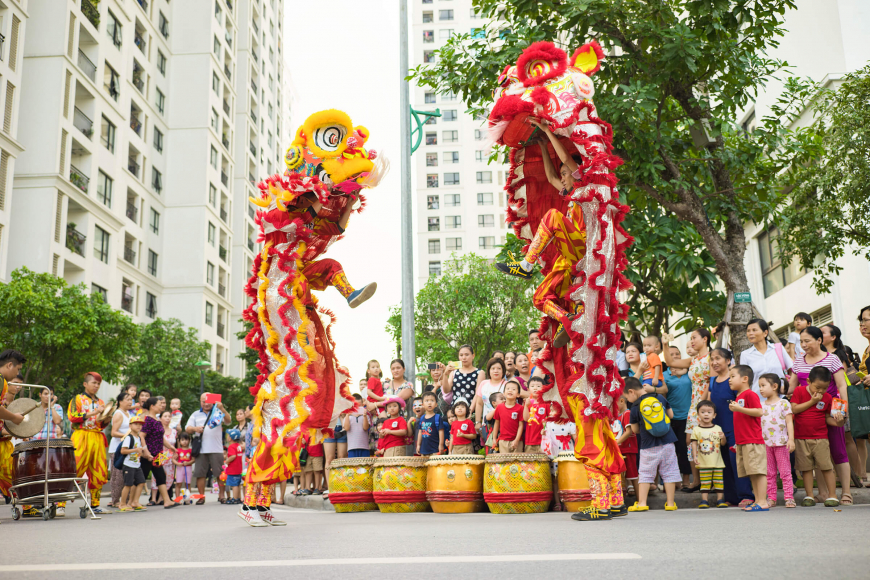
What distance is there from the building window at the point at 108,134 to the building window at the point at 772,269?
89.7 feet

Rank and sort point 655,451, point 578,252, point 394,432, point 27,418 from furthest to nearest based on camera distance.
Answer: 1. point 394,432
2. point 27,418
3. point 655,451
4. point 578,252

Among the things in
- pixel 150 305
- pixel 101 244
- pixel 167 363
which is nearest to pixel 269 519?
pixel 167 363

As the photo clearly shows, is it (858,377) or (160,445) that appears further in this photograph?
(160,445)

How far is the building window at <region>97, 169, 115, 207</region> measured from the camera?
112ft

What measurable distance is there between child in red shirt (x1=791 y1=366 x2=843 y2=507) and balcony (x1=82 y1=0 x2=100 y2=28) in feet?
110

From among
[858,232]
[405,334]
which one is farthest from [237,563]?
[858,232]

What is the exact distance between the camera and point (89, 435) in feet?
35.0

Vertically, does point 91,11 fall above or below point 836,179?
Answer: above

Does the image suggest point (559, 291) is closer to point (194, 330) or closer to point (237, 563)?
point (237, 563)

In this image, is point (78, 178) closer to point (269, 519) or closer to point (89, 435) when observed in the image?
point (89, 435)

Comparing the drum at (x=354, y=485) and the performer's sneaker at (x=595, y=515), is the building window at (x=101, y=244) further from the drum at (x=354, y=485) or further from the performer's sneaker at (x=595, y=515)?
the performer's sneaker at (x=595, y=515)

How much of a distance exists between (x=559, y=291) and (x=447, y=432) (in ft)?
15.3

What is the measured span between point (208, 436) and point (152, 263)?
30577mm

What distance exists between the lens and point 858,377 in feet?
27.8
